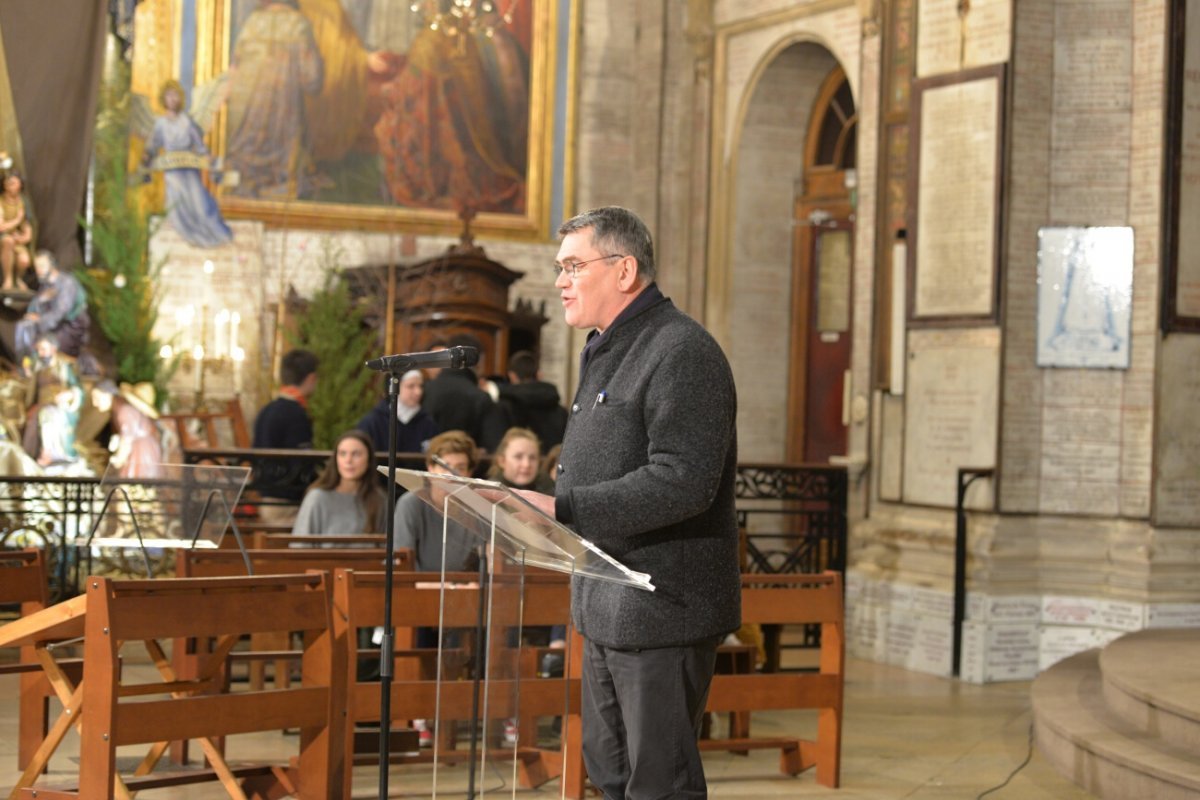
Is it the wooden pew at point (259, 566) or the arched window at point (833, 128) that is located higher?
the arched window at point (833, 128)

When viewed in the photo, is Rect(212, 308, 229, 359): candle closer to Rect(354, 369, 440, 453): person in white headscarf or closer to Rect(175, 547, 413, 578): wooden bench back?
Rect(354, 369, 440, 453): person in white headscarf

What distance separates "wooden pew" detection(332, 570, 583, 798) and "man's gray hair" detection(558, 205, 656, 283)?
76 cm

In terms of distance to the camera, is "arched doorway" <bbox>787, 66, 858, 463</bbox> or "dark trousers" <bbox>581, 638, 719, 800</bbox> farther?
"arched doorway" <bbox>787, 66, 858, 463</bbox>

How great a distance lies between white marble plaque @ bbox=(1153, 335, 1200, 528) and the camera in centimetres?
973

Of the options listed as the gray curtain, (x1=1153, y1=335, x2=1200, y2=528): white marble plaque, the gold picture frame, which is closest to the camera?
(x1=1153, y1=335, x2=1200, y2=528): white marble plaque

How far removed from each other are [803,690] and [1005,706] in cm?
282

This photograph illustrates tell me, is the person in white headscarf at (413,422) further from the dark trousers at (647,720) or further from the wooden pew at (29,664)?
the dark trousers at (647,720)

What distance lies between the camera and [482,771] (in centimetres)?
369

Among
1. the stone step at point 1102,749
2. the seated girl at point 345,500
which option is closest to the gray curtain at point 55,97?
the seated girl at point 345,500

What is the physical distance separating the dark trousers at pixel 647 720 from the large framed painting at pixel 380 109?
1111 centimetres

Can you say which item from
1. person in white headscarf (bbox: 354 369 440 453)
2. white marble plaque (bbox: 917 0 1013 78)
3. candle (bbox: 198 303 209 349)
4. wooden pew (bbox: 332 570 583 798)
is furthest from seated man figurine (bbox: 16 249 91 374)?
wooden pew (bbox: 332 570 583 798)

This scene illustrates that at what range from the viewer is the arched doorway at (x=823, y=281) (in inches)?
554

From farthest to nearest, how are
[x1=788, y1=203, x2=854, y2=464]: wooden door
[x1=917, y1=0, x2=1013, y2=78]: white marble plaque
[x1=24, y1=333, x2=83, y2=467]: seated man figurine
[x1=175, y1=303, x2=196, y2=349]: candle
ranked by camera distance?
[x1=175, y1=303, x2=196, y2=349]: candle → [x1=788, y1=203, x2=854, y2=464]: wooden door → [x1=24, y1=333, x2=83, y2=467]: seated man figurine → [x1=917, y1=0, x2=1013, y2=78]: white marble plaque

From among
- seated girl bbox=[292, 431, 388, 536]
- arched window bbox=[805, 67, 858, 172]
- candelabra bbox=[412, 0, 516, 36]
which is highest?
candelabra bbox=[412, 0, 516, 36]
